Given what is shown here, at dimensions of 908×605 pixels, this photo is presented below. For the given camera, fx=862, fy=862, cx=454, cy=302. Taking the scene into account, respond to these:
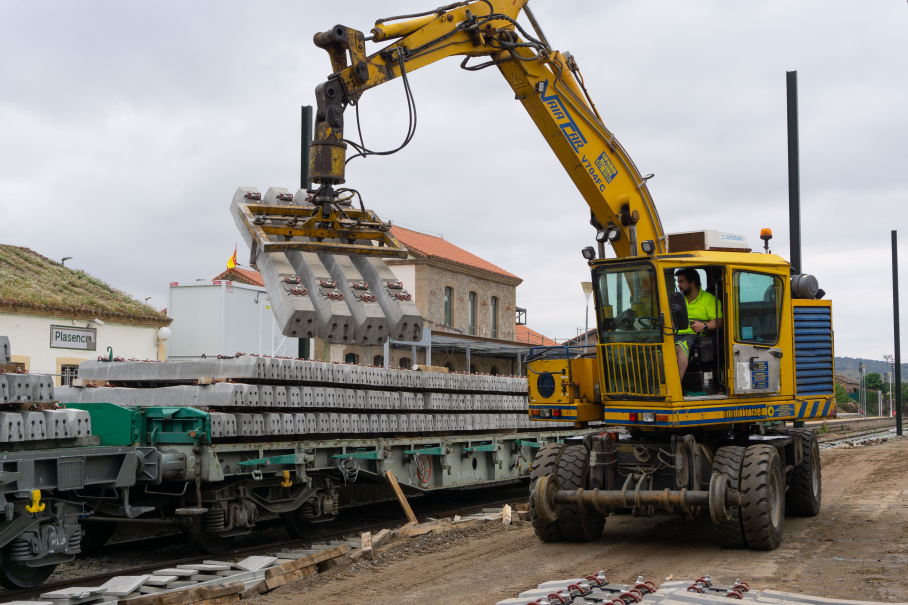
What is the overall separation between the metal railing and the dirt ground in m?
1.85

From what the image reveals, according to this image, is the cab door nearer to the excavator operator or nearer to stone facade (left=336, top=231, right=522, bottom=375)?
the excavator operator

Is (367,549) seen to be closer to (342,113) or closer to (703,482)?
(703,482)

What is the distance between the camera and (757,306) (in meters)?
10.4

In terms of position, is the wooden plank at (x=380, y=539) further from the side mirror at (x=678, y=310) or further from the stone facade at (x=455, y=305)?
Answer: the stone facade at (x=455, y=305)

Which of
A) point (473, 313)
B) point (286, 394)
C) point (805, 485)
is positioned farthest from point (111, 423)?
point (473, 313)

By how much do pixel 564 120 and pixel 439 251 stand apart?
3782 cm

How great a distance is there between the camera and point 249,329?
2650 centimetres

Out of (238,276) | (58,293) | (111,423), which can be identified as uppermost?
(238,276)

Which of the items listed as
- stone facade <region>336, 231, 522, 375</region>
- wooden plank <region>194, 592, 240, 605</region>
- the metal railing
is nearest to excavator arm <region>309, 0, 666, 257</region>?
the metal railing

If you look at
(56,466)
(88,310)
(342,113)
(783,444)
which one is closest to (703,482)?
(783,444)

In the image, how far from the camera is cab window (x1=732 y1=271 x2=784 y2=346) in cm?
1016

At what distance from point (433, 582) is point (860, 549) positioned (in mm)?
5009

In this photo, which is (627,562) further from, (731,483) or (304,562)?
(304,562)

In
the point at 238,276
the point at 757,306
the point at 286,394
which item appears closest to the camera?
the point at 757,306
